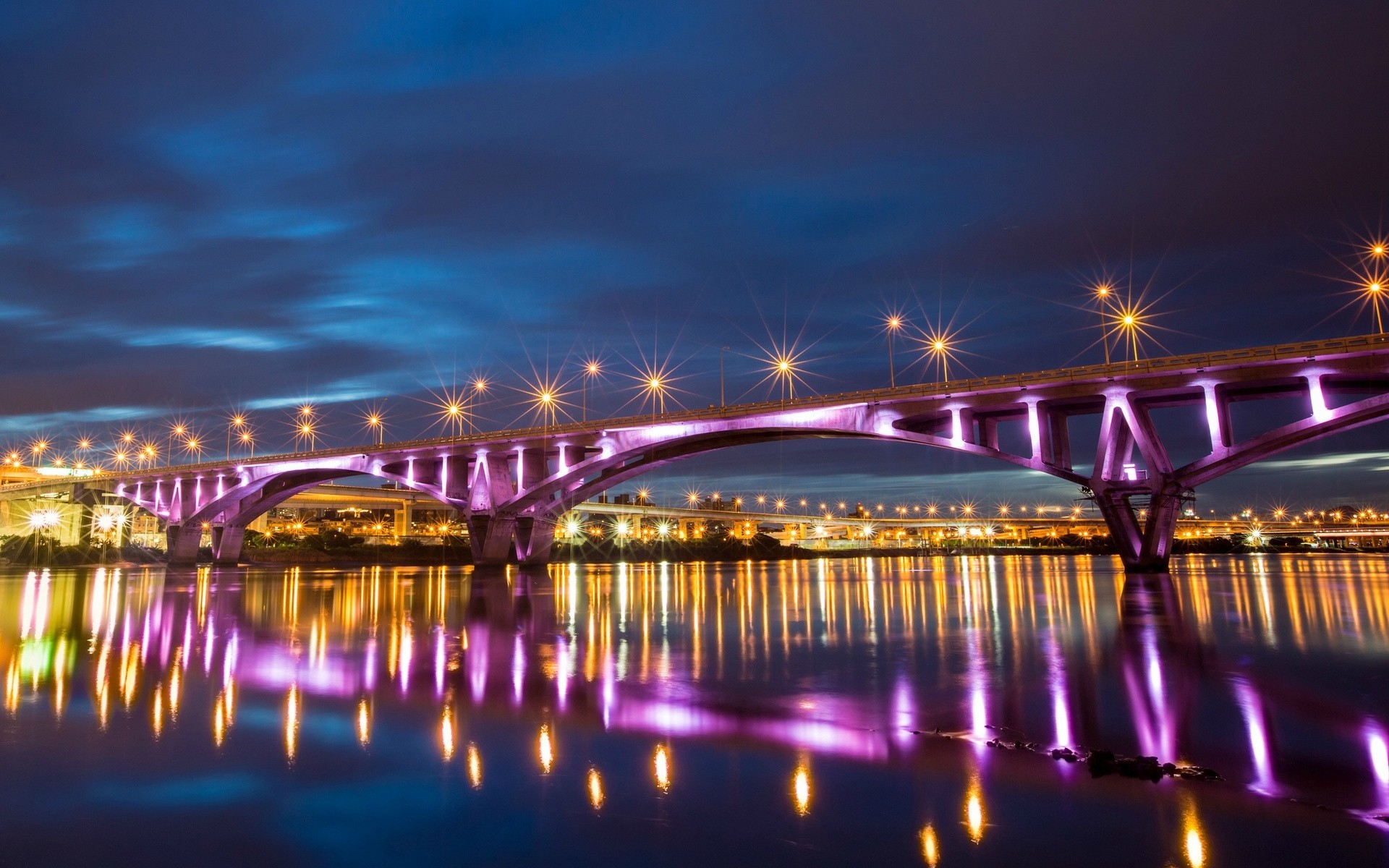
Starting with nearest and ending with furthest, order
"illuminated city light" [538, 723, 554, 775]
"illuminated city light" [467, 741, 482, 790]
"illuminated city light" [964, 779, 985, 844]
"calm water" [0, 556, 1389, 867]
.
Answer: "calm water" [0, 556, 1389, 867], "illuminated city light" [964, 779, 985, 844], "illuminated city light" [467, 741, 482, 790], "illuminated city light" [538, 723, 554, 775]

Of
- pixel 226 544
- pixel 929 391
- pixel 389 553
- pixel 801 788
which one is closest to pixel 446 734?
pixel 801 788

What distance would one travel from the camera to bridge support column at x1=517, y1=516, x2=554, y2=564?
2859 inches

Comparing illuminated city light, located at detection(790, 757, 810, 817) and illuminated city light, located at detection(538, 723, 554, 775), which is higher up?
illuminated city light, located at detection(538, 723, 554, 775)

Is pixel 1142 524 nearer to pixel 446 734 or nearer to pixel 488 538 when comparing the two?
pixel 446 734

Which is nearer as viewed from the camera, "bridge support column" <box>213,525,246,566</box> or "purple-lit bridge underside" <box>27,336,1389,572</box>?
"purple-lit bridge underside" <box>27,336,1389,572</box>

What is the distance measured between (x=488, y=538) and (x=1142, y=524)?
49535 millimetres

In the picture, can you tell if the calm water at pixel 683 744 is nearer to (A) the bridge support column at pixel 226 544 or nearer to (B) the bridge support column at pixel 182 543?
A: (A) the bridge support column at pixel 226 544

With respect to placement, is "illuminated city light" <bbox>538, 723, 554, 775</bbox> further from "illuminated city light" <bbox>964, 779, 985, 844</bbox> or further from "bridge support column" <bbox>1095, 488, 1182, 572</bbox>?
"bridge support column" <bbox>1095, 488, 1182, 572</bbox>

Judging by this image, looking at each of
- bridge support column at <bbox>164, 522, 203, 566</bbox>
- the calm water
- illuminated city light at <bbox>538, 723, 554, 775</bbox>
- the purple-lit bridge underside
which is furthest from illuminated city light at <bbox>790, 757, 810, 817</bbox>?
bridge support column at <bbox>164, 522, 203, 566</bbox>

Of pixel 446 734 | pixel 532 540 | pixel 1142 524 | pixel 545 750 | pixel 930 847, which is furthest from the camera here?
pixel 532 540

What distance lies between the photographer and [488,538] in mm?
70125

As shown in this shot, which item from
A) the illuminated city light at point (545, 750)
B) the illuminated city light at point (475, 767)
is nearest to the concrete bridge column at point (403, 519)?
the illuminated city light at point (545, 750)

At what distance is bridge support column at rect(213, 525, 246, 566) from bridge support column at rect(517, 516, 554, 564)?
41.9 metres

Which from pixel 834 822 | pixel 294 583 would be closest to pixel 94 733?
pixel 834 822
